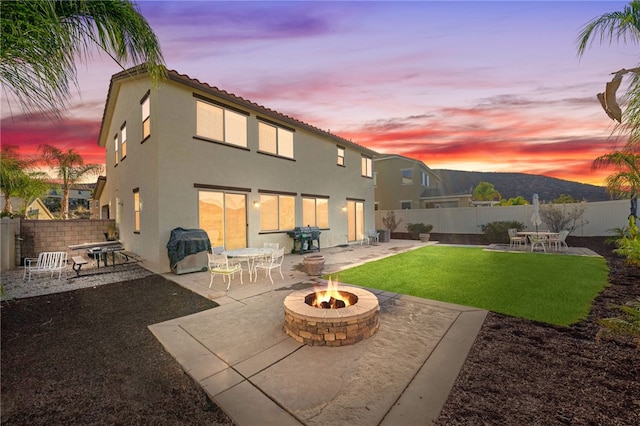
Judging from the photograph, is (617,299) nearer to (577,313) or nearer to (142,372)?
(577,313)

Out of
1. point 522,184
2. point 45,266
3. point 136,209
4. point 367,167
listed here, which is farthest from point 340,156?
point 522,184

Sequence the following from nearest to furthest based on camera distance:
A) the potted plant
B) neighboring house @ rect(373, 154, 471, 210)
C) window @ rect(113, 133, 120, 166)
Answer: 1. window @ rect(113, 133, 120, 166)
2. the potted plant
3. neighboring house @ rect(373, 154, 471, 210)

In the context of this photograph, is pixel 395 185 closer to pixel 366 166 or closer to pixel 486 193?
pixel 366 166

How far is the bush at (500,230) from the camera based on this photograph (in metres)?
16.7

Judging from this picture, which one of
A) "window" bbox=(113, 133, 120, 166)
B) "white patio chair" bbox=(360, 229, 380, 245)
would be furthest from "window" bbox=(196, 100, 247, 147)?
"white patio chair" bbox=(360, 229, 380, 245)

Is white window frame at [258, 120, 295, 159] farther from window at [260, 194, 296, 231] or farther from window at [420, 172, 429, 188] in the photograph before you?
→ window at [420, 172, 429, 188]

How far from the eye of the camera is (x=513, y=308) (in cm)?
519

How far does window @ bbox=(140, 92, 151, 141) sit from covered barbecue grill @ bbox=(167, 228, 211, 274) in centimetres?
398

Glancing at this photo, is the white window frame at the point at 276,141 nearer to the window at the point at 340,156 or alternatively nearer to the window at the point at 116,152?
the window at the point at 340,156

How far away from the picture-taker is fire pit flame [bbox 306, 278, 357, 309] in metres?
4.44

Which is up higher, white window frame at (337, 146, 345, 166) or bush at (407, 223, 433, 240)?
white window frame at (337, 146, 345, 166)

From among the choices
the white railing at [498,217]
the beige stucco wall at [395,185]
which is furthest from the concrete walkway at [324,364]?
the beige stucco wall at [395,185]

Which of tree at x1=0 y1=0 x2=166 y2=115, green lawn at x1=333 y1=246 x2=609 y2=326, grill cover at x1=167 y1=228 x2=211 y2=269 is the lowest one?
green lawn at x1=333 y1=246 x2=609 y2=326

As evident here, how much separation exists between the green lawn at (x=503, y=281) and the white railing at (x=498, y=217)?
7.66 m
